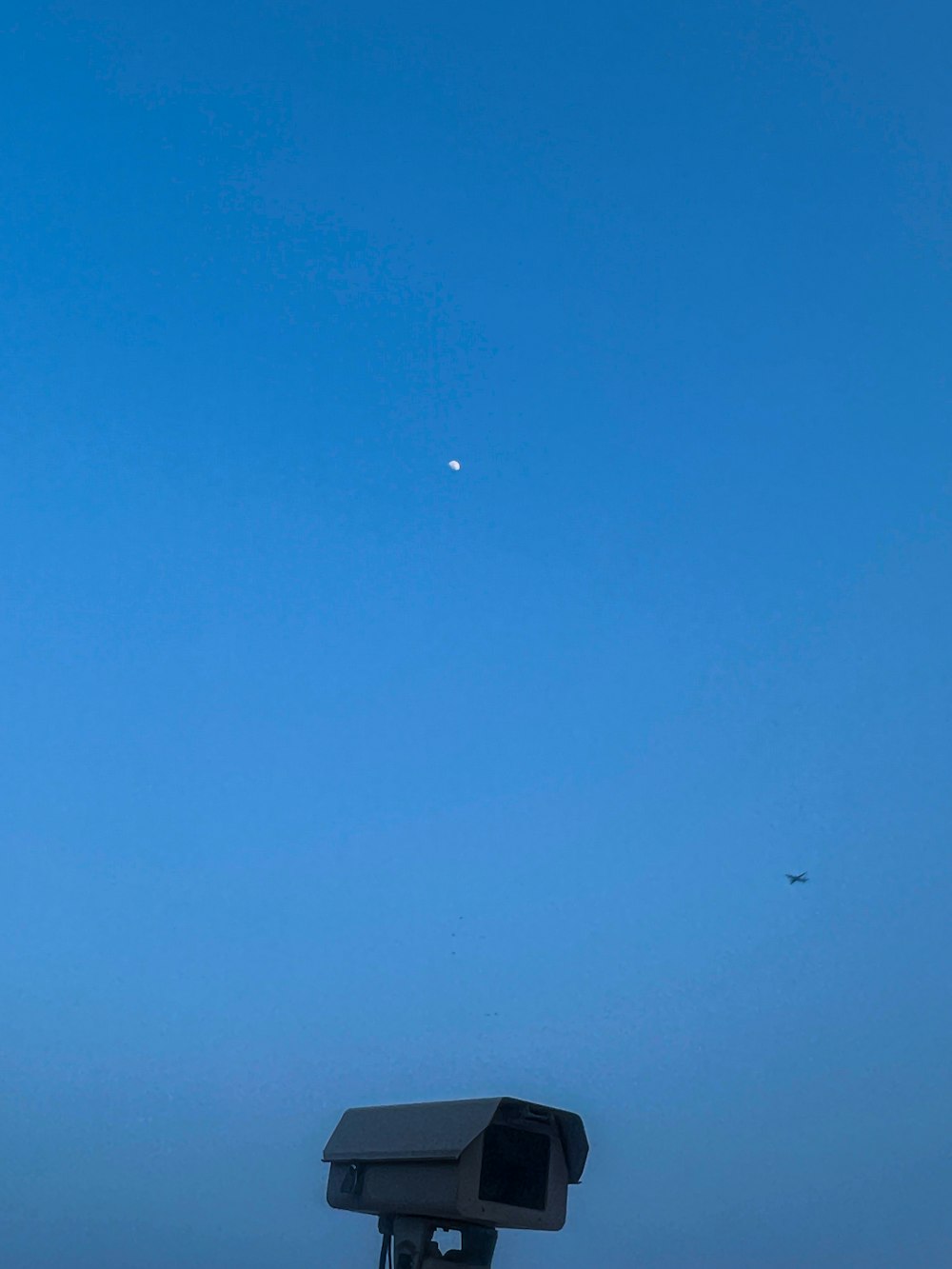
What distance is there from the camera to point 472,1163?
6547 mm

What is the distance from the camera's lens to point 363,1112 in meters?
7.61

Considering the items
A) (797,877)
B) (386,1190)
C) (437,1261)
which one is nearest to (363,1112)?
(386,1190)

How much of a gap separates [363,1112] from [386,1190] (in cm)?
61

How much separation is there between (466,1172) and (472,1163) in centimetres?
6

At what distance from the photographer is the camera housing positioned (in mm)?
6562

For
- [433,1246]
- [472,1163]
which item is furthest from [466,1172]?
[433,1246]

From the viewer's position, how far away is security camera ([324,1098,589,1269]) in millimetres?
6574

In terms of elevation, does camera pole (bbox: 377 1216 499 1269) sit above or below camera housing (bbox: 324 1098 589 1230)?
below

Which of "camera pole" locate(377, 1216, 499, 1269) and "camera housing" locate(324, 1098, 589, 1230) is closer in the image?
"camera housing" locate(324, 1098, 589, 1230)

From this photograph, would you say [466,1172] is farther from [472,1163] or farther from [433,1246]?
Result: [433,1246]

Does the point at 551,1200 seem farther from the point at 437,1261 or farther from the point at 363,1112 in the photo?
the point at 363,1112

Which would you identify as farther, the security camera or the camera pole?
the camera pole

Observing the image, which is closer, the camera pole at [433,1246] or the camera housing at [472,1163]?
the camera housing at [472,1163]

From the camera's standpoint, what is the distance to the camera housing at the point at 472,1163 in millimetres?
6562
